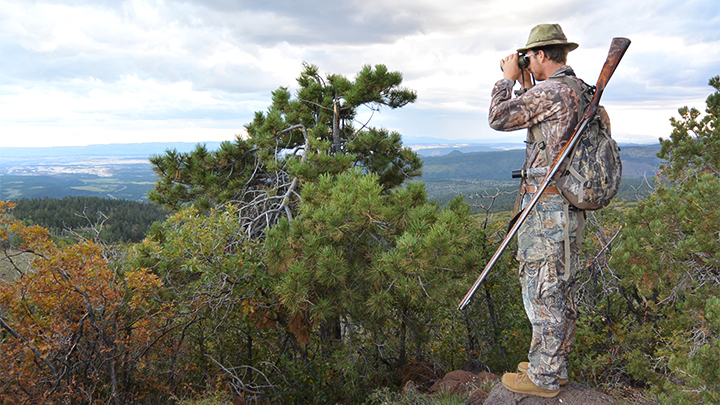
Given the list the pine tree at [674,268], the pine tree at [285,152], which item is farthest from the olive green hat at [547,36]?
the pine tree at [285,152]

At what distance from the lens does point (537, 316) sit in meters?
2.92

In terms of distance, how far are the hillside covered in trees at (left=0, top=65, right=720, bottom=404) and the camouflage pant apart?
0.75 metres

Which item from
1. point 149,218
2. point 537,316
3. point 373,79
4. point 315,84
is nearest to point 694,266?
point 537,316

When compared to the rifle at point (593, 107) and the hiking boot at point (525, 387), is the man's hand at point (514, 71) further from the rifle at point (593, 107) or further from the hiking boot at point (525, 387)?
the hiking boot at point (525, 387)

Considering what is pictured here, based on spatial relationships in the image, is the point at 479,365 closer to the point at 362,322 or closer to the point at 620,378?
the point at 620,378

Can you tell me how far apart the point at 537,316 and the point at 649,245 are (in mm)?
2246

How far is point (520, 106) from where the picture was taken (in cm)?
278

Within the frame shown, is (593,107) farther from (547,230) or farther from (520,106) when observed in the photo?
(547,230)

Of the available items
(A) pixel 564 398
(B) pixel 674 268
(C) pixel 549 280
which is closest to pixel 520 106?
(C) pixel 549 280

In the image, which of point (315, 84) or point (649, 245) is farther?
point (315, 84)

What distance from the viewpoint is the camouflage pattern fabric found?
2754 mm

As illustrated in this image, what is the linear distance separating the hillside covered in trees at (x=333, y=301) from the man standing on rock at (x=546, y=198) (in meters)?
0.81

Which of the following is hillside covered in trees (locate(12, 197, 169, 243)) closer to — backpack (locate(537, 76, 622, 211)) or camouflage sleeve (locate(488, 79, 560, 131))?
camouflage sleeve (locate(488, 79, 560, 131))

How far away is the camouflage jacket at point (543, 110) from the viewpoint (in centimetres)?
272
